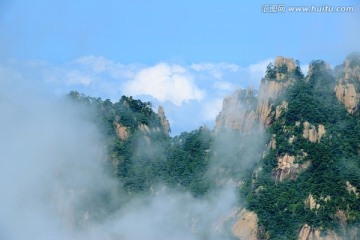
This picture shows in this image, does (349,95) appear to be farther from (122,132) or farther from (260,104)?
(122,132)

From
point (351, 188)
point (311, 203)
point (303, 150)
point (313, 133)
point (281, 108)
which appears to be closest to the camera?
point (311, 203)

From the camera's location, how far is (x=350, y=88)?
96.1 m

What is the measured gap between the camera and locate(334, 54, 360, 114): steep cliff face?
3780 inches

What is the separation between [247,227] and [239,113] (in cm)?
1462

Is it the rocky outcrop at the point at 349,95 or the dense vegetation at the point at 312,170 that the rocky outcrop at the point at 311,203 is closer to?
the dense vegetation at the point at 312,170

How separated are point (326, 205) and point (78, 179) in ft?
91.5

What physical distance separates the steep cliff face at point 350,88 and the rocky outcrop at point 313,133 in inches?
194

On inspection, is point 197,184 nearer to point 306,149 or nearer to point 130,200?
point 130,200

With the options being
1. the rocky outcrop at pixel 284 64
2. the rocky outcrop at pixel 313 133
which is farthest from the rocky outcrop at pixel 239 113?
the rocky outcrop at pixel 313 133

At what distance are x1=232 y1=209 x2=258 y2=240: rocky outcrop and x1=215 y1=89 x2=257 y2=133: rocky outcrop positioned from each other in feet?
38.0

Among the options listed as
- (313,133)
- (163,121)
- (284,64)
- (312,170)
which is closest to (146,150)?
(163,121)

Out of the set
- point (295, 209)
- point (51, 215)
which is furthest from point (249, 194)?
point (51, 215)

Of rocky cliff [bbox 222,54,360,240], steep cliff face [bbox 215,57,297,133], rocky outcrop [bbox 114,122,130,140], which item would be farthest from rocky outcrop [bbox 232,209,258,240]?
rocky outcrop [bbox 114,122,130,140]

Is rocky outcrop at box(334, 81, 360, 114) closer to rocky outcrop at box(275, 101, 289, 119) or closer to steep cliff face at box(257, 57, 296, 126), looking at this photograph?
steep cliff face at box(257, 57, 296, 126)
